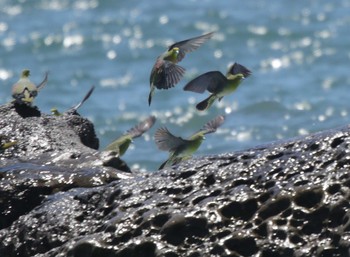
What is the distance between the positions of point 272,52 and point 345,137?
10832 mm

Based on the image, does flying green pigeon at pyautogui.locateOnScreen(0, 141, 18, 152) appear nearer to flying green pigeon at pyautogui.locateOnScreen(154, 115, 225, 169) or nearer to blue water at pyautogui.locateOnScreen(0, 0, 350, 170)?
flying green pigeon at pyautogui.locateOnScreen(154, 115, 225, 169)

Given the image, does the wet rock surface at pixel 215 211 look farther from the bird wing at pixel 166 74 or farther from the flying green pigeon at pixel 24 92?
the flying green pigeon at pixel 24 92

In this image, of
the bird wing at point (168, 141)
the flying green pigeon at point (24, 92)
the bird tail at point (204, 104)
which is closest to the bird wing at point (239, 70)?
the bird tail at point (204, 104)

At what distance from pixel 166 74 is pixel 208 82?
0.77 feet

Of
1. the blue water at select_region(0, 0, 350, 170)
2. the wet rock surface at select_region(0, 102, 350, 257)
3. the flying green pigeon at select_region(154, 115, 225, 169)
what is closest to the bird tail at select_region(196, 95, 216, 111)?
the flying green pigeon at select_region(154, 115, 225, 169)

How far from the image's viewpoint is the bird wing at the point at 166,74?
616 cm

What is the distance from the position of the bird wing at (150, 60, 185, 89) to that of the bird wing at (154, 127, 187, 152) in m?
0.25

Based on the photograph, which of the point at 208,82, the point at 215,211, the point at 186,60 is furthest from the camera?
the point at 186,60

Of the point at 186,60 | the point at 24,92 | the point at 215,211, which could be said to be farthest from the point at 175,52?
the point at 186,60

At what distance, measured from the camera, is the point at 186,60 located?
15.7 metres

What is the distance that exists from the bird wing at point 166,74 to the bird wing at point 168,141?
246 mm

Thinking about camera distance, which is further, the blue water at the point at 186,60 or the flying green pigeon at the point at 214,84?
the blue water at the point at 186,60

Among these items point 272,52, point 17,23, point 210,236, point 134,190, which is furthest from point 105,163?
point 17,23

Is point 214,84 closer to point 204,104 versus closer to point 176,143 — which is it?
point 204,104
